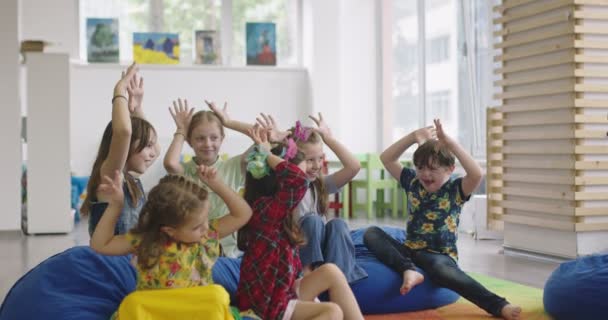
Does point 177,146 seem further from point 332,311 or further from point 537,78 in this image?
point 537,78

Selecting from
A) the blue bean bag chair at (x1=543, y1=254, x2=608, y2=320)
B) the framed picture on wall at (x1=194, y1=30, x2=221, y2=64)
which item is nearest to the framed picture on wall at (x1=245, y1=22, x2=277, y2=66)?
the framed picture on wall at (x1=194, y1=30, x2=221, y2=64)

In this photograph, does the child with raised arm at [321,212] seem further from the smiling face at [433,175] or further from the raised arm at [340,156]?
the smiling face at [433,175]

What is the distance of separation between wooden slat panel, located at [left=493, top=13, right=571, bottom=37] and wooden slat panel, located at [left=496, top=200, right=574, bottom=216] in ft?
3.99

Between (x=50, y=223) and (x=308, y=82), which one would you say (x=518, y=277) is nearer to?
(x=50, y=223)

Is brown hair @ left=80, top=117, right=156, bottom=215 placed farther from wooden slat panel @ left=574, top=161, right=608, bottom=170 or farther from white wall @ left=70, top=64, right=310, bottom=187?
white wall @ left=70, top=64, right=310, bottom=187

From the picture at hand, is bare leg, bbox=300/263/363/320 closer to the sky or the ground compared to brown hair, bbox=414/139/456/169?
closer to the ground

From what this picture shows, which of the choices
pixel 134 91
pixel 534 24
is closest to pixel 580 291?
pixel 134 91

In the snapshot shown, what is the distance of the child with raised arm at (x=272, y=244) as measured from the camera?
8.40 feet

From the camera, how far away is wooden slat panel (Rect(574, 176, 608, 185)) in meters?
4.81

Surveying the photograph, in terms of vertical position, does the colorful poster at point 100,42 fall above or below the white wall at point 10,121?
above

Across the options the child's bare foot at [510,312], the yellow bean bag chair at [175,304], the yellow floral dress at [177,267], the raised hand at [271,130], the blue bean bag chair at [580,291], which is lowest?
the child's bare foot at [510,312]

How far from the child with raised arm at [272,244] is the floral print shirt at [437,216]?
35.5 inches

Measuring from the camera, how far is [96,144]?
Answer: 908 cm

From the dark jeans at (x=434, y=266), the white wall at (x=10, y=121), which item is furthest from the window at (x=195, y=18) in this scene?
→ the dark jeans at (x=434, y=266)
